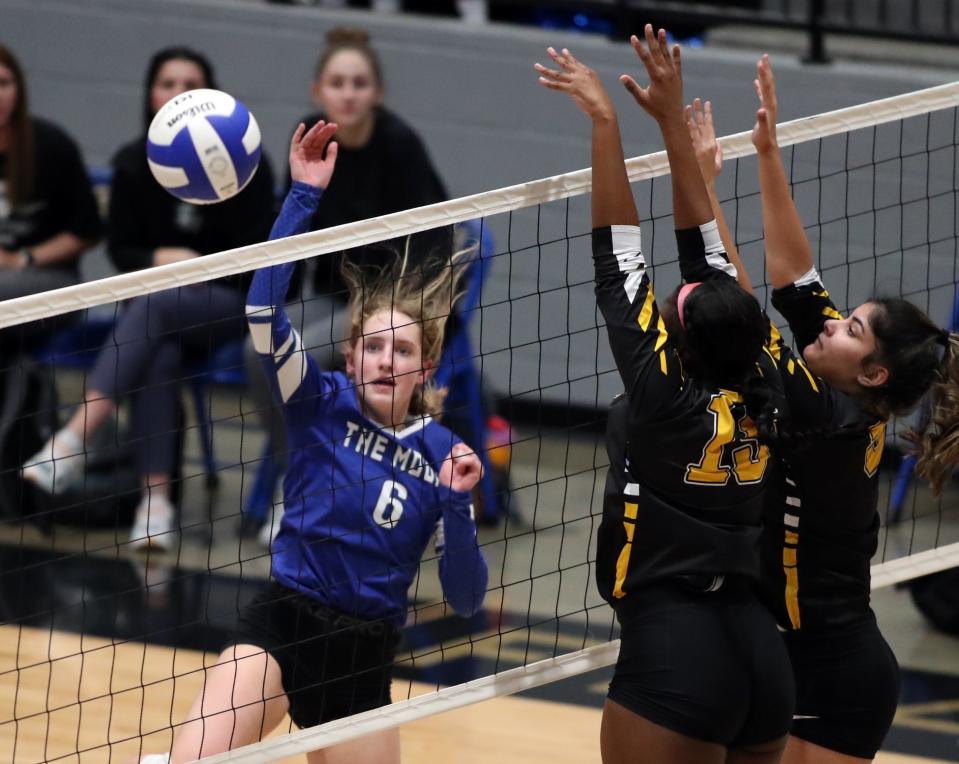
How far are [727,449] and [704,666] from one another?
41 cm

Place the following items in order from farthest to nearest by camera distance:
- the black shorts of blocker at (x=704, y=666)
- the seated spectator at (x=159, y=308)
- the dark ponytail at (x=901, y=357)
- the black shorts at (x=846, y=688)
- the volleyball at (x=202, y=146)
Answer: the seated spectator at (x=159, y=308) → the volleyball at (x=202, y=146) → the black shorts at (x=846, y=688) → the dark ponytail at (x=901, y=357) → the black shorts of blocker at (x=704, y=666)

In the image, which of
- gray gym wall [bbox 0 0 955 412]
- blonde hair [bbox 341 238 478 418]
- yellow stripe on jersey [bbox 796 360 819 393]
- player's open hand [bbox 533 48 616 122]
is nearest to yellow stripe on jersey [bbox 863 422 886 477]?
yellow stripe on jersey [bbox 796 360 819 393]

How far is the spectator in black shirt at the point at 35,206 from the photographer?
6133 mm

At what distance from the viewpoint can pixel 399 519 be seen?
342 cm

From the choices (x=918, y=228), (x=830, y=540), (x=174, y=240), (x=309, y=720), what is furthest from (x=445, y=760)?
(x=918, y=228)

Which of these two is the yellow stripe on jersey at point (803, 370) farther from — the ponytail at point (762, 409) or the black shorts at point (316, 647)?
the black shorts at point (316, 647)

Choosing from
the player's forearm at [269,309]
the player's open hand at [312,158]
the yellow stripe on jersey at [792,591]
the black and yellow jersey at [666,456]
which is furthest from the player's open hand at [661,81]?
the yellow stripe on jersey at [792,591]

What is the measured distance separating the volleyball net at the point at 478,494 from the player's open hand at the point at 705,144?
86mm

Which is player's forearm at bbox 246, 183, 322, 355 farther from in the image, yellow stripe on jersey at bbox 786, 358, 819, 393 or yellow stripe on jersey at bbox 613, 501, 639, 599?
yellow stripe on jersey at bbox 786, 358, 819, 393

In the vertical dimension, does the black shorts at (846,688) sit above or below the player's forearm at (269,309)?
below

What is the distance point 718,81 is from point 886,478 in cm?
192

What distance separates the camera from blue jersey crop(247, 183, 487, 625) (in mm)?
3338

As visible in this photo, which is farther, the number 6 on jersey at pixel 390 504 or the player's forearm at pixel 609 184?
the number 6 on jersey at pixel 390 504

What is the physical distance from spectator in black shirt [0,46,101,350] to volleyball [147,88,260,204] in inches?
97.7
